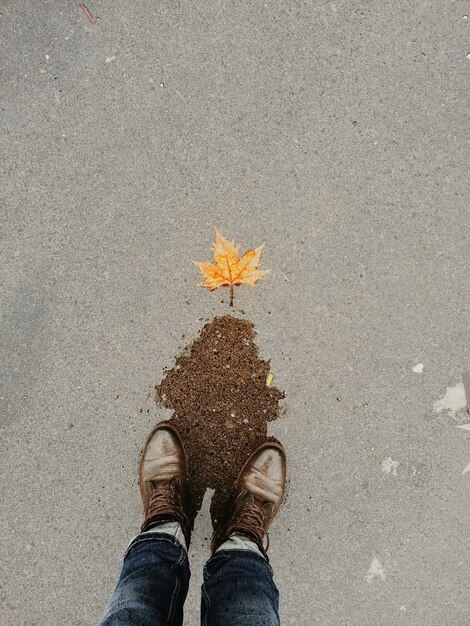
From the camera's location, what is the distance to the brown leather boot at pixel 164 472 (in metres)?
2.24

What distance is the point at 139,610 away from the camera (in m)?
1.81

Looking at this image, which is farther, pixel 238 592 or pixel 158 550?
pixel 158 550

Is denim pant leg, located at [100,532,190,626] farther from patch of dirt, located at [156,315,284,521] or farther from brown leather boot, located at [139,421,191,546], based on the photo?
patch of dirt, located at [156,315,284,521]

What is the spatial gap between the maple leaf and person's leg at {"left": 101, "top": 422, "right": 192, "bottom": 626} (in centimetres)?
78

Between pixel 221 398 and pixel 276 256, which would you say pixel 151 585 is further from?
pixel 276 256

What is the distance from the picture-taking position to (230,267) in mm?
2256

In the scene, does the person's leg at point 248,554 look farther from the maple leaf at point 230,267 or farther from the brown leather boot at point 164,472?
the maple leaf at point 230,267

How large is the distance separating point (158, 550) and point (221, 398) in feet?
2.43

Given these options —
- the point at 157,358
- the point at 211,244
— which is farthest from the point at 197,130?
the point at 157,358

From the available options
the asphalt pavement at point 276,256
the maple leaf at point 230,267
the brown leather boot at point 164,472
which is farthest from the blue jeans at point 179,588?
the maple leaf at point 230,267

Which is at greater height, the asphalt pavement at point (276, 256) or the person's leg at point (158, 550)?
the asphalt pavement at point (276, 256)

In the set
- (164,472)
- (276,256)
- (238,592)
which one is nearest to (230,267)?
(276,256)

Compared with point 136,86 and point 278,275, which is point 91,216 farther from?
point 278,275

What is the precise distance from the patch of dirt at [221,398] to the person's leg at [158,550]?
0.36ft
